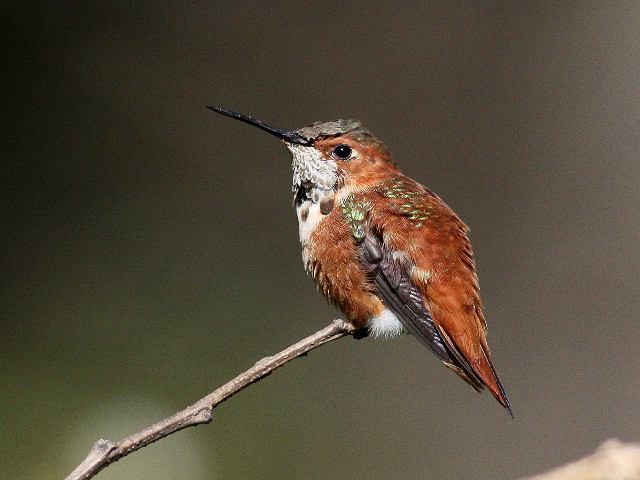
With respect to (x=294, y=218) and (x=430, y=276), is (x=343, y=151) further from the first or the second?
(x=294, y=218)

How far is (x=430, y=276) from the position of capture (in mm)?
1550

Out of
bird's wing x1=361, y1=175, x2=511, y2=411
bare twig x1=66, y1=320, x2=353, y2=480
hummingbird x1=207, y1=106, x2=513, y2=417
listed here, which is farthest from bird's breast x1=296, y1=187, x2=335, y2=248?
bare twig x1=66, y1=320, x2=353, y2=480

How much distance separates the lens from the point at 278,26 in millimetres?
4180

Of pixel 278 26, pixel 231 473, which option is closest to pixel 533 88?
pixel 278 26

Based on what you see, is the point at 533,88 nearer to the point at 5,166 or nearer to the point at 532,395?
the point at 532,395

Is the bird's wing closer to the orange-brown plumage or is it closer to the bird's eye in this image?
the orange-brown plumage

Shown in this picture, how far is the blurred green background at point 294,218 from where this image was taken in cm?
305

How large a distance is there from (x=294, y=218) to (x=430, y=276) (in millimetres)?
2258

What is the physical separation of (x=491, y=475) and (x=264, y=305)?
47.4 inches

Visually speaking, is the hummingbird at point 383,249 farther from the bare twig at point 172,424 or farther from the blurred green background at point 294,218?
the blurred green background at point 294,218

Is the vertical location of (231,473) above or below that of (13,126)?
below

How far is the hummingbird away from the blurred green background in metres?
1.16

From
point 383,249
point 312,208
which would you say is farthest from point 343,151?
point 383,249

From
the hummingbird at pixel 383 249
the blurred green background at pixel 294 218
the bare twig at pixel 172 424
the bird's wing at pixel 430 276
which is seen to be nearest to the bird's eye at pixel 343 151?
the hummingbird at pixel 383 249
